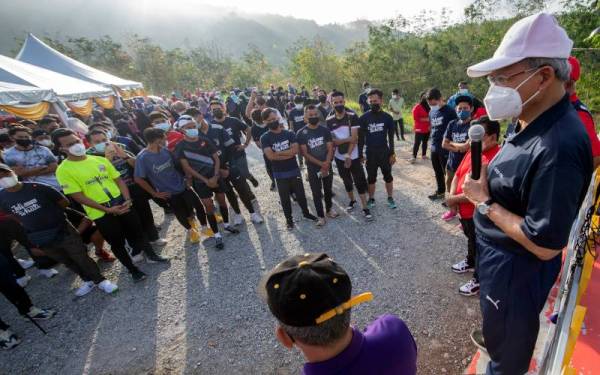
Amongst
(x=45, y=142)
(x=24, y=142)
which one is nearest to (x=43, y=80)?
(x=45, y=142)

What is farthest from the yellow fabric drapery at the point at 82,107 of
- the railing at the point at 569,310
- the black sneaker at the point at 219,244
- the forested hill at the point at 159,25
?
the forested hill at the point at 159,25

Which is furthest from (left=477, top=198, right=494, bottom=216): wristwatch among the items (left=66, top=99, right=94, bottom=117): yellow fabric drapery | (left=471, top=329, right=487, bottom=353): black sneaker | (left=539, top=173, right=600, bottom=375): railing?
(left=66, top=99, right=94, bottom=117): yellow fabric drapery

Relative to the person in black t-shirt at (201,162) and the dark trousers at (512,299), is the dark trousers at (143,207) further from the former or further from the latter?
the dark trousers at (512,299)

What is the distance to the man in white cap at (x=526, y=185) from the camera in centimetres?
125

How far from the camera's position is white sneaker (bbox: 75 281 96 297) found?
4.32m

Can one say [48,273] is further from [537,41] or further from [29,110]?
[537,41]

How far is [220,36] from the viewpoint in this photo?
143375 mm

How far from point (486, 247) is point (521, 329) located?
45 cm

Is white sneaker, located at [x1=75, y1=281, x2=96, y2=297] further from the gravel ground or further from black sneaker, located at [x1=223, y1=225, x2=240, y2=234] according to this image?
black sneaker, located at [x1=223, y1=225, x2=240, y2=234]

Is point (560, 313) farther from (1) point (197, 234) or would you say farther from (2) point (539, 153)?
(1) point (197, 234)

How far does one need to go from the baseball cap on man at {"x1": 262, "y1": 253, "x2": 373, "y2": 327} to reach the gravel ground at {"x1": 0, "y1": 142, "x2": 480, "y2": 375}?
6.84 feet

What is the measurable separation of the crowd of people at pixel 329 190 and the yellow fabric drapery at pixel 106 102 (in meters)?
3.67

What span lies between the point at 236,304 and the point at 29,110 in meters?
8.72

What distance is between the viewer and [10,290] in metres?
3.68
